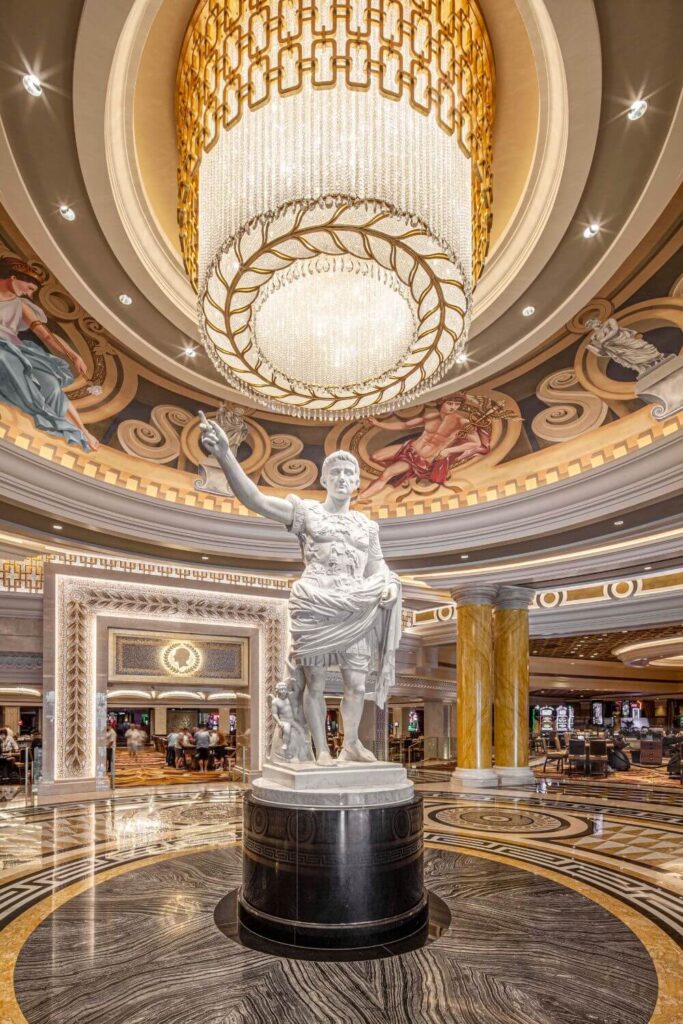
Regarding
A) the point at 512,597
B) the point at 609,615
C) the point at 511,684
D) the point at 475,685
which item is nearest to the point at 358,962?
the point at 475,685

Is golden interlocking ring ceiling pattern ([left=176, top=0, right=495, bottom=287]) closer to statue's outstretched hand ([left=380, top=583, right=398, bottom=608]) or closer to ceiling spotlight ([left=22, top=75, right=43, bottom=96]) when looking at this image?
ceiling spotlight ([left=22, top=75, right=43, bottom=96])

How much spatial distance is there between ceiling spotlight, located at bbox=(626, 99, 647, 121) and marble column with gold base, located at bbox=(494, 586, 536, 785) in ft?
28.9

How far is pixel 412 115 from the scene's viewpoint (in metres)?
4.18

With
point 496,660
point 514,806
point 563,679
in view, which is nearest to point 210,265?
point 514,806

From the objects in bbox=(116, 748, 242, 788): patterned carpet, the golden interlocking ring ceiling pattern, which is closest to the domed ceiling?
the golden interlocking ring ceiling pattern

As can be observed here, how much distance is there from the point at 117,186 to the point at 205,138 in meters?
1.44

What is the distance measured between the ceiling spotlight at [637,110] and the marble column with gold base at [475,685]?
859cm

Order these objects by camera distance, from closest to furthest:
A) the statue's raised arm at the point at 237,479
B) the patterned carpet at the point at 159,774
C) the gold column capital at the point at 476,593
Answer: the statue's raised arm at the point at 237,479 < the gold column capital at the point at 476,593 < the patterned carpet at the point at 159,774

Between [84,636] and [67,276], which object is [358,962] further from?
[84,636]

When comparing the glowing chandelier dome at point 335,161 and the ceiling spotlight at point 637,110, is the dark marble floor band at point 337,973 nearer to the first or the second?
the glowing chandelier dome at point 335,161

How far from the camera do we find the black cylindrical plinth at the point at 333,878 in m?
3.88

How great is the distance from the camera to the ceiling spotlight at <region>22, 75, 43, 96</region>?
4484mm

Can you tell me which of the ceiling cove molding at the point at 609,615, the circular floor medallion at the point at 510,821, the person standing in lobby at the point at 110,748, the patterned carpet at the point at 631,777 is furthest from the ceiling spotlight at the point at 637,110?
the patterned carpet at the point at 631,777

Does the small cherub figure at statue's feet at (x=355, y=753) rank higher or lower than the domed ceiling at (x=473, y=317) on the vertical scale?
lower
